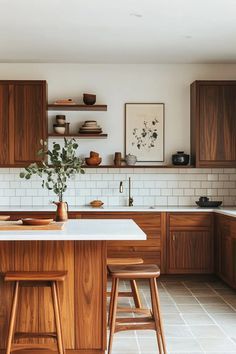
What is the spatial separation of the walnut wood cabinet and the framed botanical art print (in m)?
1.33

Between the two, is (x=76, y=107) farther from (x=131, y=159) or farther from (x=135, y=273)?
(x=135, y=273)

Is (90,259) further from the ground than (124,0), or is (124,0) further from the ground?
(124,0)

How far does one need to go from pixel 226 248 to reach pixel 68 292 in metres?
2.90

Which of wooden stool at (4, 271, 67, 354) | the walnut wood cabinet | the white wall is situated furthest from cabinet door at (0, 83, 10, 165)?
wooden stool at (4, 271, 67, 354)

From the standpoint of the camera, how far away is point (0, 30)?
5.62 m

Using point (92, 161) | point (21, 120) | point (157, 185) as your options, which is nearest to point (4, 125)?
point (21, 120)

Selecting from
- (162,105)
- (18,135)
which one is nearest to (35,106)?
(18,135)

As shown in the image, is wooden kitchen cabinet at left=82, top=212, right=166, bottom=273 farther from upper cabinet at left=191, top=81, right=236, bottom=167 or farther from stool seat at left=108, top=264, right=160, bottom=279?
stool seat at left=108, top=264, right=160, bottom=279

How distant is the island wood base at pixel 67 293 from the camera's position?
12.1 ft

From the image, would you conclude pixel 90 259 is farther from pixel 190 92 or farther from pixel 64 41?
pixel 190 92

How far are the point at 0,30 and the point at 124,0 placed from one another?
1648mm

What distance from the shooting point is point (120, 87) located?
23.5 feet

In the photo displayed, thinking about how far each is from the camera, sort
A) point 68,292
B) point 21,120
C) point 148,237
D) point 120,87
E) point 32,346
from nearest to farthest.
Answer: point 32,346 → point 68,292 → point 148,237 → point 21,120 → point 120,87

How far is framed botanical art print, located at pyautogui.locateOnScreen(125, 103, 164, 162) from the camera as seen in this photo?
716 cm
